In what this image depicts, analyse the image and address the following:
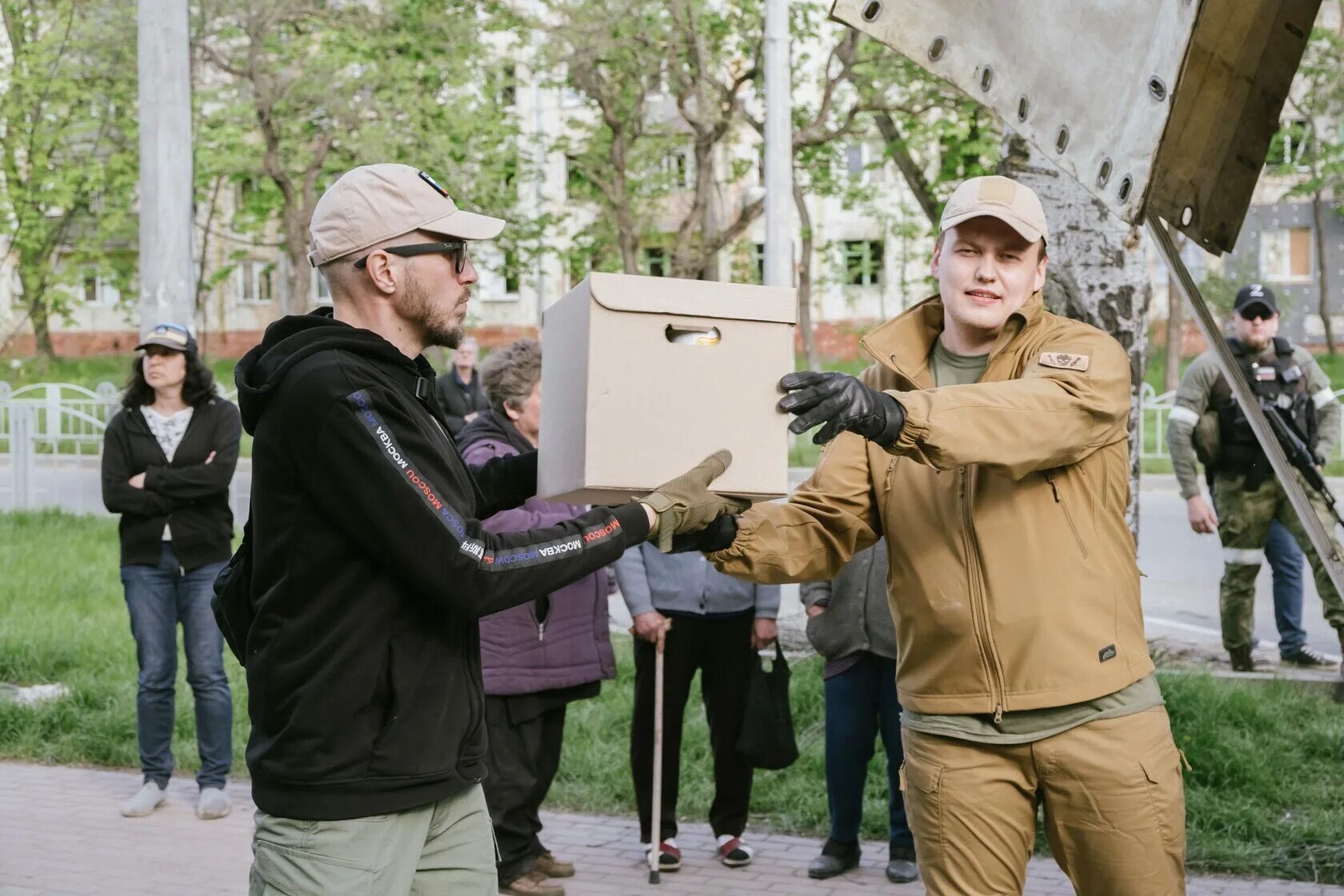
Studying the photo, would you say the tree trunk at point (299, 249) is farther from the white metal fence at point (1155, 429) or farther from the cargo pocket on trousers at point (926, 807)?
the cargo pocket on trousers at point (926, 807)

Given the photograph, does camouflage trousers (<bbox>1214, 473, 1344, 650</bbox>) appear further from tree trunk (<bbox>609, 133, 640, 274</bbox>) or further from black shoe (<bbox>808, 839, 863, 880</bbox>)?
tree trunk (<bbox>609, 133, 640, 274</bbox>)

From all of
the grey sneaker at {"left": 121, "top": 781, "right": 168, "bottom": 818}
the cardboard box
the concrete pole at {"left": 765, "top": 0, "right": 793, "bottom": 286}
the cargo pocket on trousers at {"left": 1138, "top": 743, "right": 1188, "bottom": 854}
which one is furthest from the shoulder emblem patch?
the concrete pole at {"left": 765, "top": 0, "right": 793, "bottom": 286}

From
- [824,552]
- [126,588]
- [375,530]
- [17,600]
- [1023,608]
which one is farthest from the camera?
[17,600]

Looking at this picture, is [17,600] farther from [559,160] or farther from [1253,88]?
[559,160]

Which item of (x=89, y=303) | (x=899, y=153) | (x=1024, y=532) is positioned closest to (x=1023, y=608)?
(x=1024, y=532)

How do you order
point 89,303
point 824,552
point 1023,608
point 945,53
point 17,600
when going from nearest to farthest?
point 945,53
point 1023,608
point 824,552
point 17,600
point 89,303

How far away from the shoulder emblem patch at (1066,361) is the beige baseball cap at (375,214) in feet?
4.28

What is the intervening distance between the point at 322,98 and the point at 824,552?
2387cm

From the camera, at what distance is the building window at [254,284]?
49594mm

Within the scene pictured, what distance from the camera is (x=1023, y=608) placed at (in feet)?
11.3

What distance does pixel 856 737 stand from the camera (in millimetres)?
6270

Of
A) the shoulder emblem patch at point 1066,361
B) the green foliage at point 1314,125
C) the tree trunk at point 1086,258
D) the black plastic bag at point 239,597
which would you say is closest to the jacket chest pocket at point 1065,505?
the shoulder emblem patch at point 1066,361

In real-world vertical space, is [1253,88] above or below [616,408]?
above

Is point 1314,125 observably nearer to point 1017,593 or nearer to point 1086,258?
point 1086,258
